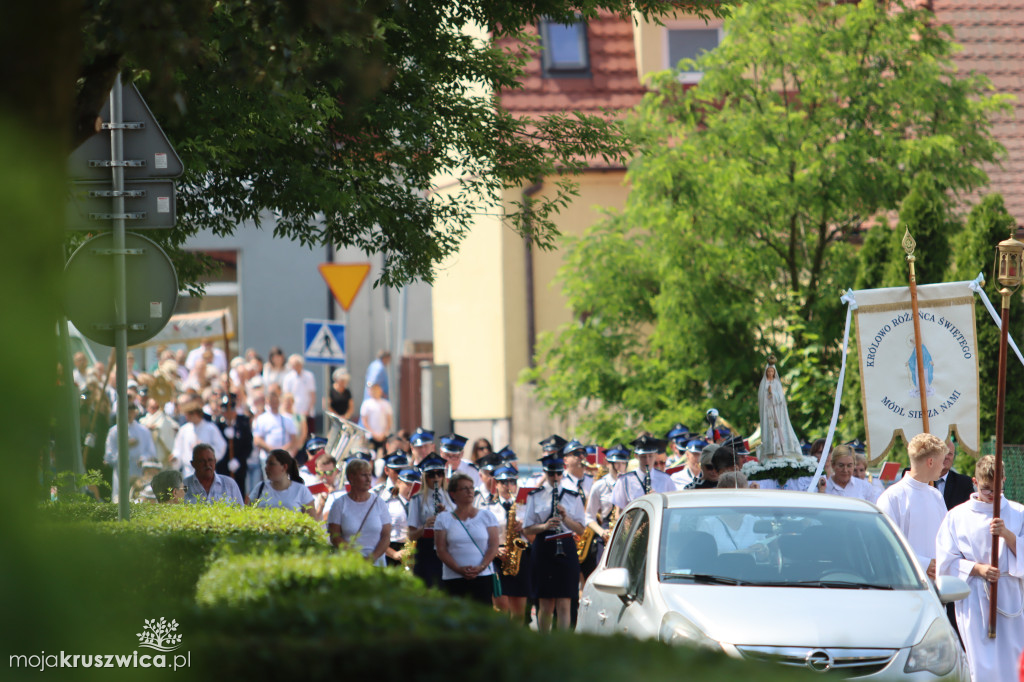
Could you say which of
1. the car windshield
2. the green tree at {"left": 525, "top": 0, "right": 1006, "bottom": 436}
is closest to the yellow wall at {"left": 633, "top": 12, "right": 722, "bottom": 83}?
the green tree at {"left": 525, "top": 0, "right": 1006, "bottom": 436}

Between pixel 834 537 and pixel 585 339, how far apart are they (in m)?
13.0

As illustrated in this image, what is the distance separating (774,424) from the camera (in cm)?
1367

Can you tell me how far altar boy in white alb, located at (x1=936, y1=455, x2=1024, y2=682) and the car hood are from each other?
1.99 metres

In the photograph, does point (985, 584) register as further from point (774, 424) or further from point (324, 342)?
point (324, 342)

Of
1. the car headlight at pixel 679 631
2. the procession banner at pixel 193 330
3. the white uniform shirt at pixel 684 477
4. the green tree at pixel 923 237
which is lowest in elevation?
the car headlight at pixel 679 631

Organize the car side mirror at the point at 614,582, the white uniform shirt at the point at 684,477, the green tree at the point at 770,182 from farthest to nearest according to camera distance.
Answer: the green tree at the point at 770,182, the white uniform shirt at the point at 684,477, the car side mirror at the point at 614,582

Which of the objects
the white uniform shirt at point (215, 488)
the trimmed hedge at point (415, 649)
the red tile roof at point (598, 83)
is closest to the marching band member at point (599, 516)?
the white uniform shirt at point (215, 488)

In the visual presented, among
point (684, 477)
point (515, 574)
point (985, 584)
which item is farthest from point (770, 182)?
point (985, 584)

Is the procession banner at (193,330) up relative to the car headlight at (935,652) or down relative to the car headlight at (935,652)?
up

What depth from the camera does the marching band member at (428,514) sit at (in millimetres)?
12695

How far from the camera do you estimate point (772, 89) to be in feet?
70.8

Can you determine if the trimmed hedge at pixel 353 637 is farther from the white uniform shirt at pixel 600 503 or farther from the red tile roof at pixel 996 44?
the red tile roof at pixel 996 44

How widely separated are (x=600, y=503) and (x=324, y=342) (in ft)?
18.9

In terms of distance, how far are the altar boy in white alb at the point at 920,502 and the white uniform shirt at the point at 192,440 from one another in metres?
11.3
